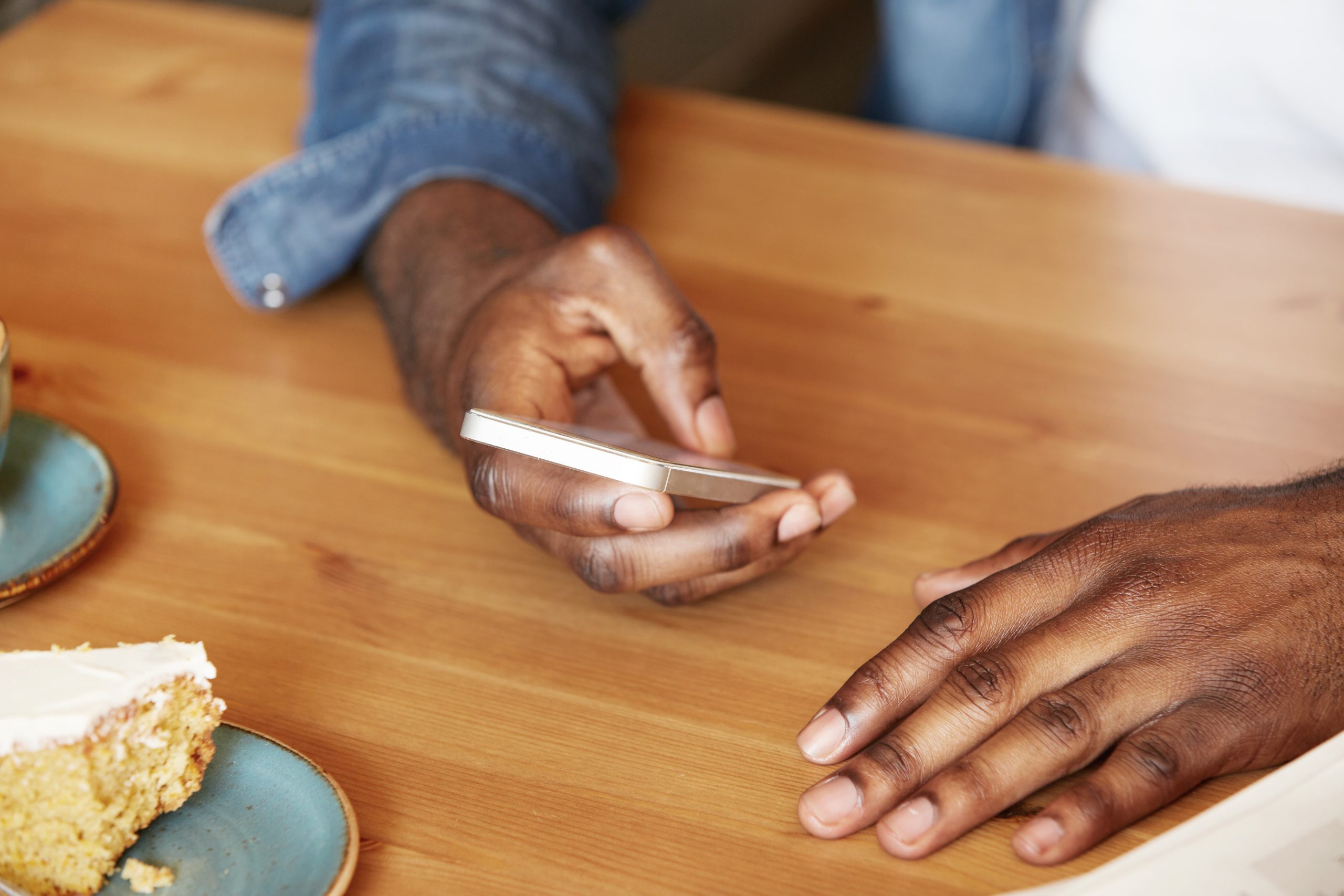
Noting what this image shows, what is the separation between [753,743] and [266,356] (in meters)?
0.40

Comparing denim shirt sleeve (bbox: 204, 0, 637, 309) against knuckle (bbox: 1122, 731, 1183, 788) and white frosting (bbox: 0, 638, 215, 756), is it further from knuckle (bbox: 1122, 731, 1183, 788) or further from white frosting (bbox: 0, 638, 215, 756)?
knuckle (bbox: 1122, 731, 1183, 788)

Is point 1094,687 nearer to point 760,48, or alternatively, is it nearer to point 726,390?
point 726,390

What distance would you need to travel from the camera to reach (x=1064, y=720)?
1.44 feet

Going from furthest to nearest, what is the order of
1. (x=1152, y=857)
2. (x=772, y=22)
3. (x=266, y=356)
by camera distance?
(x=772, y=22) → (x=266, y=356) → (x=1152, y=857)

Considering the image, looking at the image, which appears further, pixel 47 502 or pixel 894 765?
pixel 47 502

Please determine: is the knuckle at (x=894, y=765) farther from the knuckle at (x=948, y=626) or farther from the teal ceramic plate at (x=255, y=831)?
the teal ceramic plate at (x=255, y=831)

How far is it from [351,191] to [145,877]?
0.52 m

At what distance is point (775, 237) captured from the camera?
0.84 metres

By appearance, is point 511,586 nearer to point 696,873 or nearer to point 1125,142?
point 696,873

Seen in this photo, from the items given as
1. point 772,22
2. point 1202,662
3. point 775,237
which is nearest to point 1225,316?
point 775,237

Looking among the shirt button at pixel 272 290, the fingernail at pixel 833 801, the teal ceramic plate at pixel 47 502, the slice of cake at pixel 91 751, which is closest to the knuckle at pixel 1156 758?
the fingernail at pixel 833 801

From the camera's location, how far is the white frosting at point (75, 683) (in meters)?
0.37

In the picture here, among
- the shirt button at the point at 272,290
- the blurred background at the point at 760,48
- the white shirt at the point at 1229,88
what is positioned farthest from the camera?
the blurred background at the point at 760,48

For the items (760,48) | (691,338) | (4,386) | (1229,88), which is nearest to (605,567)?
(691,338)
